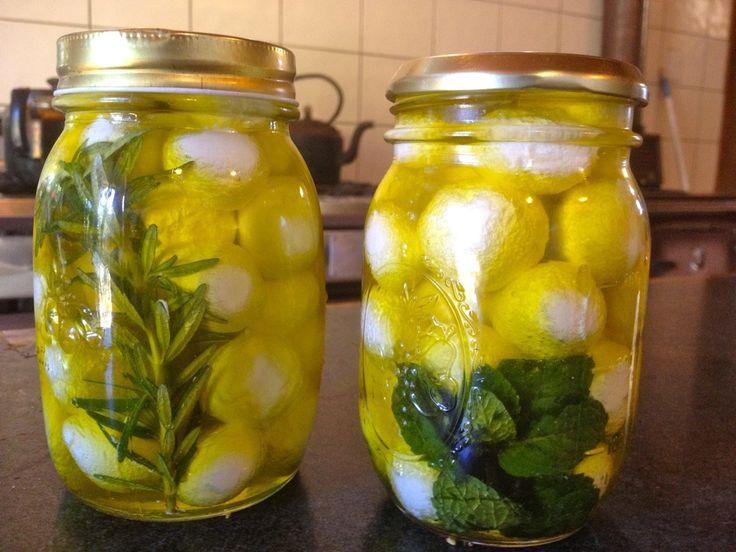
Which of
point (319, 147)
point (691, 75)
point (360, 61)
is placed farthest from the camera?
point (691, 75)

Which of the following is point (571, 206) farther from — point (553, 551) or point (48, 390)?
point (48, 390)

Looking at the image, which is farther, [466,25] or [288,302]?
[466,25]

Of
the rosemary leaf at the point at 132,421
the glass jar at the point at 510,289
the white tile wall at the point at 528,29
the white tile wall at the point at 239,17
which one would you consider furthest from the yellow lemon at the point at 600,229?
the white tile wall at the point at 528,29

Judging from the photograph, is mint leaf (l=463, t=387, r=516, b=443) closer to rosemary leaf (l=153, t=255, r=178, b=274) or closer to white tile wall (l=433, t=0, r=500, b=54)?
rosemary leaf (l=153, t=255, r=178, b=274)

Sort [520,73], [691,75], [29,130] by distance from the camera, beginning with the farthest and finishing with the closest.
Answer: [691,75]
[29,130]
[520,73]

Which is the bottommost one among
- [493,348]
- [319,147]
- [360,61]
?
[493,348]

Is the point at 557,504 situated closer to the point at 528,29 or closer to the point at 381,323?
the point at 381,323

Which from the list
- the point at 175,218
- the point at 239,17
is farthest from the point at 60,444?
the point at 239,17

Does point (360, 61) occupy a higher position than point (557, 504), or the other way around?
point (360, 61)
